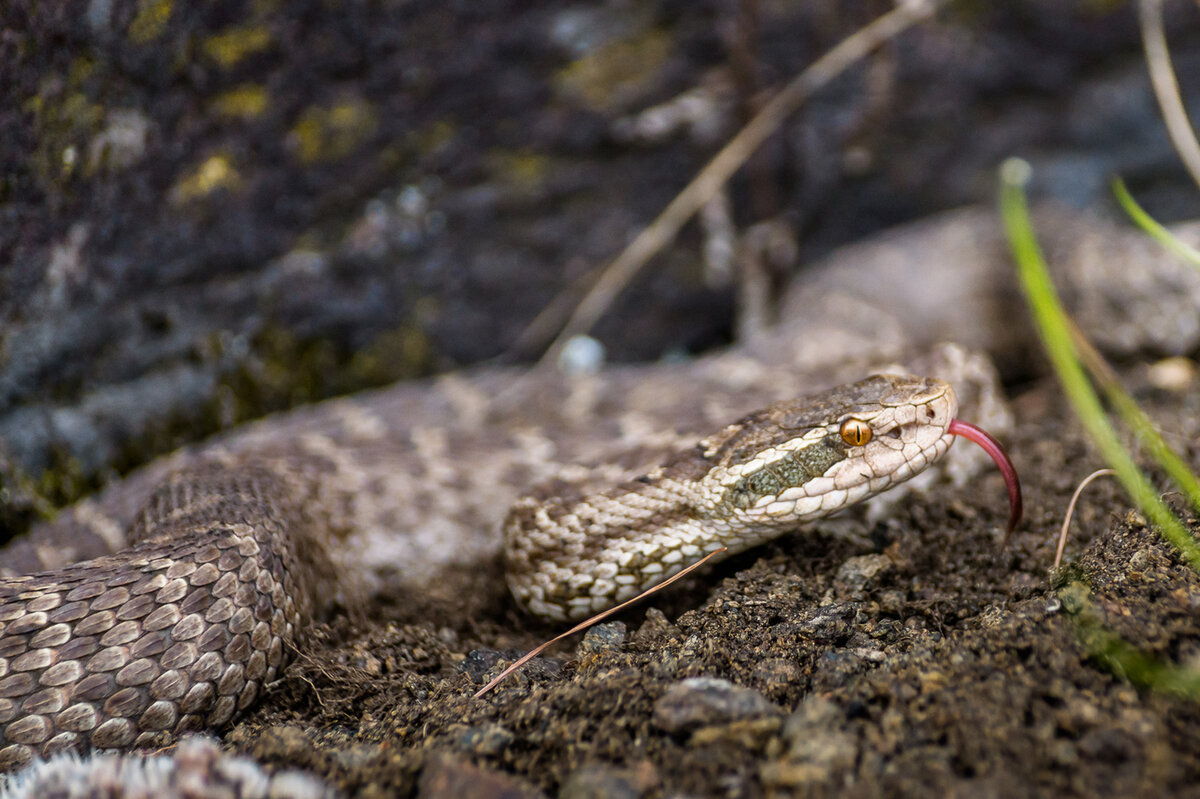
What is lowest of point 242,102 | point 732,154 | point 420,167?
point 732,154

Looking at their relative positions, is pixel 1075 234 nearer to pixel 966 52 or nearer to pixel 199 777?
pixel 966 52

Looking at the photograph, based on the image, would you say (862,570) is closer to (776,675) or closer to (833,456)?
(833,456)

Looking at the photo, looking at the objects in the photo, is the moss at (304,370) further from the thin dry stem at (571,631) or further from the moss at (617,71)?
the thin dry stem at (571,631)

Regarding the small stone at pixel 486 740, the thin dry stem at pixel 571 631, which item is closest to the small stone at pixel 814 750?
the small stone at pixel 486 740

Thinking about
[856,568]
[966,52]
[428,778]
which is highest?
[966,52]

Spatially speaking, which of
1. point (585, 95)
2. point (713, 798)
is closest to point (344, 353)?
point (585, 95)

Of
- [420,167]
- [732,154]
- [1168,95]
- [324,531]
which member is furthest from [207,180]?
[1168,95]
